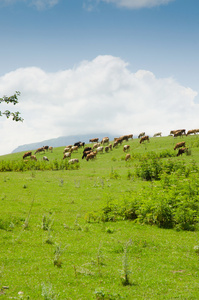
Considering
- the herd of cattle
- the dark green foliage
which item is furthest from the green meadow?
the herd of cattle

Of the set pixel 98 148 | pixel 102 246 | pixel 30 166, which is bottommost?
pixel 102 246

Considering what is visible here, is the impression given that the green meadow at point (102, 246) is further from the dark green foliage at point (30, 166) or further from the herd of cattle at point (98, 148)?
the herd of cattle at point (98, 148)

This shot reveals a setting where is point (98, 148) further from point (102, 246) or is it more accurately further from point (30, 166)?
point (102, 246)

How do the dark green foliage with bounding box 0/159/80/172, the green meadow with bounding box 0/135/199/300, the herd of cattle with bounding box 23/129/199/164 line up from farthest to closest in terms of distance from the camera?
1. the herd of cattle with bounding box 23/129/199/164
2. the dark green foliage with bounding box 0/159/80/172
3. the green meadow with bounding box 0/135/199/300

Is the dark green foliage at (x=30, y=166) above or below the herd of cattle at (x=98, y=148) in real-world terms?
below

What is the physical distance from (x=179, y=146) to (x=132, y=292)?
44911 millimetres

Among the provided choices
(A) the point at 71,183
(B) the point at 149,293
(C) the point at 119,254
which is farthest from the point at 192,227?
(A) the point at 71,183

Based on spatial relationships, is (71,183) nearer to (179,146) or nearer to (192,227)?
(192,227)

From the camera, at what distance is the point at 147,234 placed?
1273 cm

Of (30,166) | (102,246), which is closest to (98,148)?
(30,166)

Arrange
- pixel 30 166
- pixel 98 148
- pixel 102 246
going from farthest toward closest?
pixel 98 148 → pixel 30 166 → pixel 102 246

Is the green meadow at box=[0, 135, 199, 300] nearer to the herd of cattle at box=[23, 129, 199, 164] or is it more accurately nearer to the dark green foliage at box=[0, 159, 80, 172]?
the dark green foliage at box=[0, 159, 80, 172]

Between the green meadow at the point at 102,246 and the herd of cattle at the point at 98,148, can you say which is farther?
the herd of cattle at the point at 98,148

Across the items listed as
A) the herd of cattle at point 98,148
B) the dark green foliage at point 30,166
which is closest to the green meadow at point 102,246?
the dark green foliage at point 30,166
